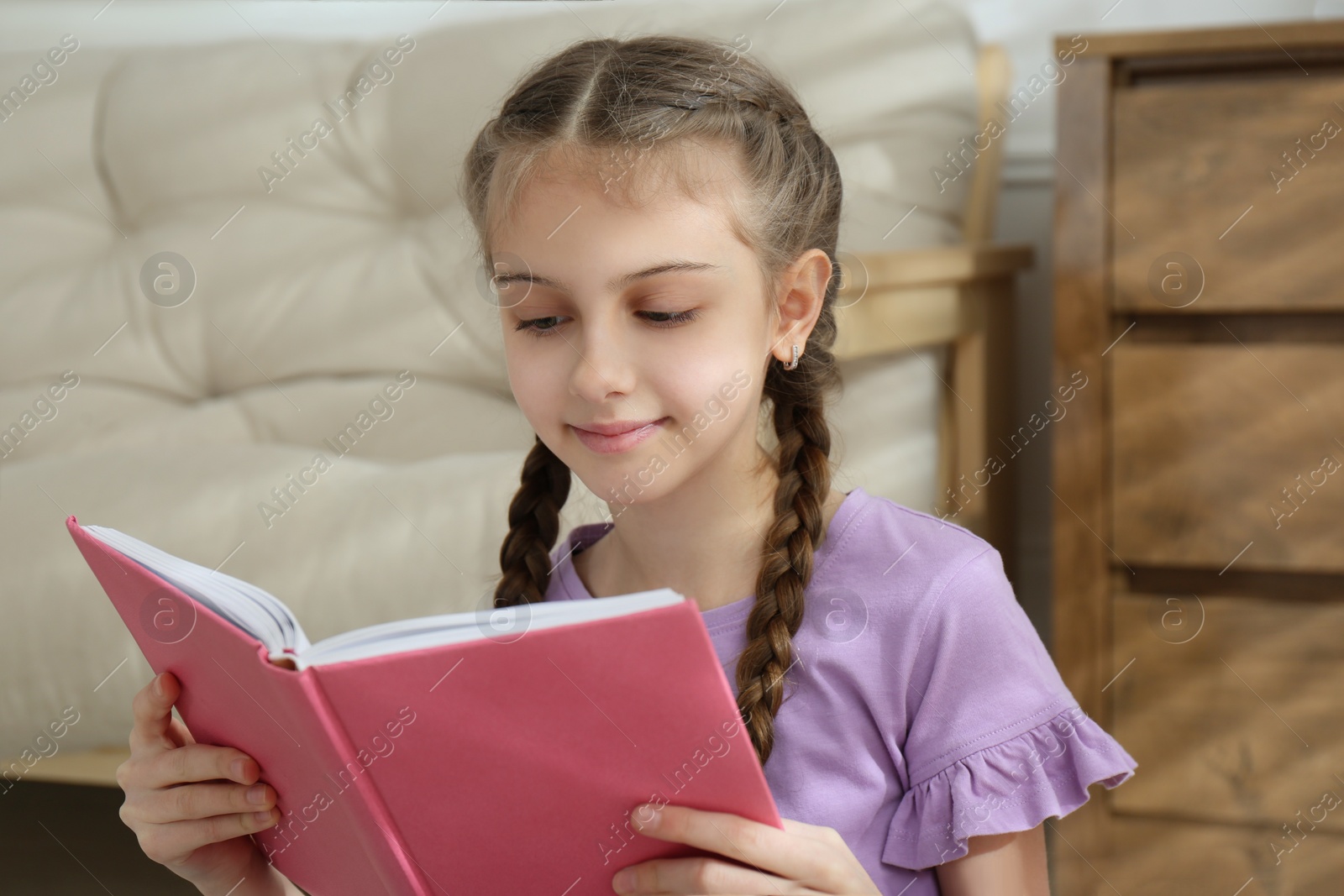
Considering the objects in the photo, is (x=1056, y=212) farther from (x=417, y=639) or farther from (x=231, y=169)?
(x=231, y=169)

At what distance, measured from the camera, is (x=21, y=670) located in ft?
3.83

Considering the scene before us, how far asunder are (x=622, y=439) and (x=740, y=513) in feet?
0.49

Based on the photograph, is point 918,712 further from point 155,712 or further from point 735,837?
point 155,712

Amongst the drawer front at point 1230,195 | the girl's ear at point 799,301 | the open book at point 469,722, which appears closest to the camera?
the open book at point 469,722

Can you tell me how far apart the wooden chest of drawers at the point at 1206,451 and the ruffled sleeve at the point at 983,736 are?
499mm

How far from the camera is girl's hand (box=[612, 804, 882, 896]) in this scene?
1.71 ft

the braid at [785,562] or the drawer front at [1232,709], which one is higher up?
the braid at [785,562]

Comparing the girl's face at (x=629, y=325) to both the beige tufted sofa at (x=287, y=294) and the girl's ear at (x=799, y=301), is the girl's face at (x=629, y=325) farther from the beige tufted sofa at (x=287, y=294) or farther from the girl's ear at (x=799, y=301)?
the beige tufted sofa at (x=287, y=294)

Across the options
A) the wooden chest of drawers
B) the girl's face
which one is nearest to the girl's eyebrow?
the girl's face

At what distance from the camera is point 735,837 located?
53 cm

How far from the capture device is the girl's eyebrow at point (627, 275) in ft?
2.18

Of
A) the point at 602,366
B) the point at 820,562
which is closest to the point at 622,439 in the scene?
the point at 602,366

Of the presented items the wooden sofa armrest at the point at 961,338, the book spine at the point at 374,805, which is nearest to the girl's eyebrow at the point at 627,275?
the book spine at the point at 374,805

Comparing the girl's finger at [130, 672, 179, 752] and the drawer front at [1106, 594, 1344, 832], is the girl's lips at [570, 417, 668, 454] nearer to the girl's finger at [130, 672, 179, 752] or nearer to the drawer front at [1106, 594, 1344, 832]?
the girl's finger at [130, 672, 179, 752]
